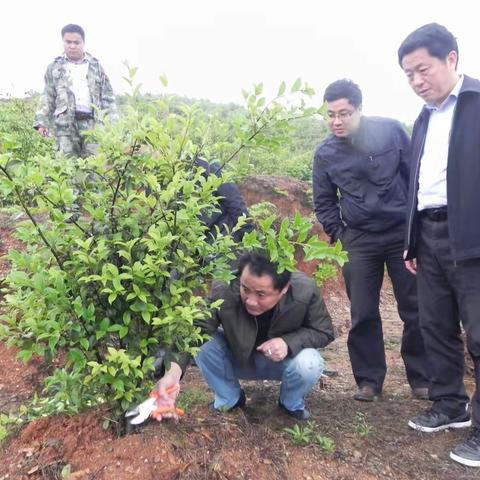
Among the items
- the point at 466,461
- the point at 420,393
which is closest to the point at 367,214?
the point at 420,393

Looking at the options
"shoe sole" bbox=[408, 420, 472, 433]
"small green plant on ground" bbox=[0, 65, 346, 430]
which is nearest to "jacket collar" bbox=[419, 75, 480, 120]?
"small green plant on ground" bbox=[0, 65, 346, 430]

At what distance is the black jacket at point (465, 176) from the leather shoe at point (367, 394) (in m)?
1.34

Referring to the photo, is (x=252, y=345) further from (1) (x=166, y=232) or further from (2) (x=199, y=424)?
(1) (x=166, y=232)

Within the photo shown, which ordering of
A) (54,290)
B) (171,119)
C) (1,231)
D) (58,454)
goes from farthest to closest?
1. (1,231)
2. (58,454)
3. (171,119)
4. (54,290)

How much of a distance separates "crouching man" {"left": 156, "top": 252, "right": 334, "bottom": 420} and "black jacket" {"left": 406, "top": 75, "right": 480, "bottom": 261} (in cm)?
87

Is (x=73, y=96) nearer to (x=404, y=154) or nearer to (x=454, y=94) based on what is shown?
(x=404, y=154)

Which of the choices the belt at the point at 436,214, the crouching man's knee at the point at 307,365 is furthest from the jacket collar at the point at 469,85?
the crouching man's knee at the point at 307,365

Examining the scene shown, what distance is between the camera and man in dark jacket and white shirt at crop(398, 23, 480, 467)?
274 cm

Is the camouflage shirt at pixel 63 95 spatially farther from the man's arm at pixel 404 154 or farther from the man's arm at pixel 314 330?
the man's arm at pixel 314 330

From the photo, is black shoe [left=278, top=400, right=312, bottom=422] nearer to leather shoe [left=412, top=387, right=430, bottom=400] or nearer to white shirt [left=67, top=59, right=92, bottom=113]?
leather shoe [left=412, top=387, right=430, bottom=400]

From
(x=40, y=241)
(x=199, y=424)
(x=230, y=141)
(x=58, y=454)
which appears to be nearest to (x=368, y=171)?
(x=230, y=141)

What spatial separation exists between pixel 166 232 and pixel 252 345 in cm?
115

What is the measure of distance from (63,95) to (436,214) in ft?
13.3

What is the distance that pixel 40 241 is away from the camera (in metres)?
2.21
